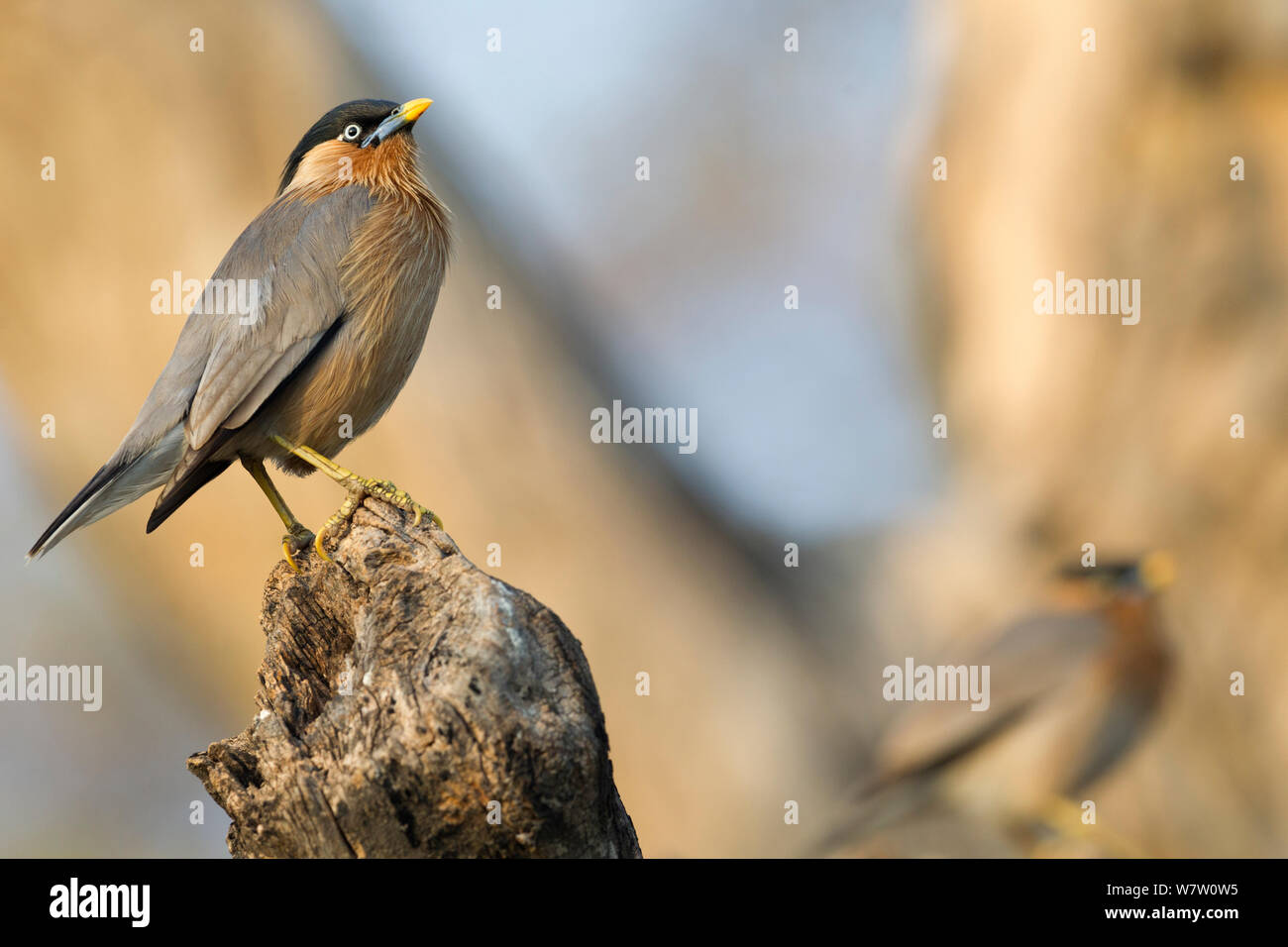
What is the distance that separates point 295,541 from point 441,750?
1.60 m

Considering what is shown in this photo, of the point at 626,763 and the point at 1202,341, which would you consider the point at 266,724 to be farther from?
the point at 1202,341

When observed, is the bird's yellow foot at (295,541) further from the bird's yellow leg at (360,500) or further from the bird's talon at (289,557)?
the bird's yellow leg at (360,500)

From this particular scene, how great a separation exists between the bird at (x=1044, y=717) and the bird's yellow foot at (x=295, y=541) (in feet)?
9.95

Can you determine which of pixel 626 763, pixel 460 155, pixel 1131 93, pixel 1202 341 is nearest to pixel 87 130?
pixel 460 155

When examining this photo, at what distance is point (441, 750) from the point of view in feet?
6.29

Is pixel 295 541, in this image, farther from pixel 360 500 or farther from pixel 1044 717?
pixel 1044 717

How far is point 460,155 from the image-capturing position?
5902mm

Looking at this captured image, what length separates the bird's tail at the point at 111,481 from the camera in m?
3.32

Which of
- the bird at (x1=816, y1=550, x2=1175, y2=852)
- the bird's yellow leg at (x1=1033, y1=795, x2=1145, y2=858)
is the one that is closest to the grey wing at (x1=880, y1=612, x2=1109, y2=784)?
the bird at (x1=816, y1=550, x2=1175, y2=852)

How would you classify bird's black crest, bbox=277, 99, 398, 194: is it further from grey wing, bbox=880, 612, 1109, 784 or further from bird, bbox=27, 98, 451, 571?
grey wing, bbox=880, 612, 1109, 784

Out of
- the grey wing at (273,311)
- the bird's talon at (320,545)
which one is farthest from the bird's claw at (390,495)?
the grey wing at (273,311)

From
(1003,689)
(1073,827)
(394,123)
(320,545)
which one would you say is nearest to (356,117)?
(394,123)

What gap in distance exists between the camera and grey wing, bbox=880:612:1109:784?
530cm
